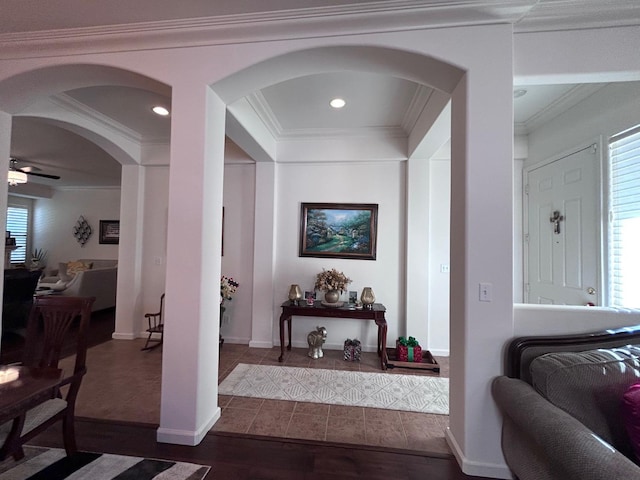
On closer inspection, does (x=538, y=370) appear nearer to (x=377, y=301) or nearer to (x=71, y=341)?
(x=377, y=301)

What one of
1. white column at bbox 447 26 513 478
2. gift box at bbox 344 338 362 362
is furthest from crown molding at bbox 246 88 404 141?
gift box at bbox 344 338 362 362

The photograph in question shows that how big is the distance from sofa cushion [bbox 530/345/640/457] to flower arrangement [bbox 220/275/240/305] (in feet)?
10.6

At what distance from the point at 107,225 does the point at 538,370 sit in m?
8.82

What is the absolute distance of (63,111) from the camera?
2.97m

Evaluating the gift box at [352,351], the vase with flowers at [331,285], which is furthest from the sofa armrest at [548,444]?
the vase with flowers at [331,285]

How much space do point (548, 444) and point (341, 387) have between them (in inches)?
74.4

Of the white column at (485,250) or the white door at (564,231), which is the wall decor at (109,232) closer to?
the white column at (485,250)

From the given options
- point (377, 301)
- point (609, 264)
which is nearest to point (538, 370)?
point (609, 264)

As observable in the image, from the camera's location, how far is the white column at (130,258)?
405 centimetres

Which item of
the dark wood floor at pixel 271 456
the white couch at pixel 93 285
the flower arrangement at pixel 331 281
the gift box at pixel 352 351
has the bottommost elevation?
the dark wood floor at pixel 271 456

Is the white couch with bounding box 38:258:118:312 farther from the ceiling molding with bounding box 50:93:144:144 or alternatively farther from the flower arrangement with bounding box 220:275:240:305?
the ceiling molding with bounding box 50:93:144:144

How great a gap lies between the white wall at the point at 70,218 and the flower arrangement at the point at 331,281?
6482mm

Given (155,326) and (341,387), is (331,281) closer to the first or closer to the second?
(341,387)

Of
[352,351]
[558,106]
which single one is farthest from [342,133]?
[352,351]
